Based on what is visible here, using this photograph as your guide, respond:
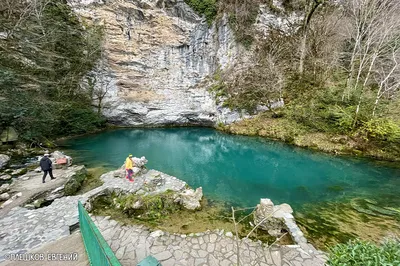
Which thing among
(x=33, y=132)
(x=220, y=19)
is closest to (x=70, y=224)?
(x=33, y=132)

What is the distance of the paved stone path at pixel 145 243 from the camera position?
418cm

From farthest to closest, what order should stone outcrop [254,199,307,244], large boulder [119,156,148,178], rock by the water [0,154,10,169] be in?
rock by the water [0,154,10,169] → large boulder [119,156,148,178] → stone outcrop [254,199,307,244]

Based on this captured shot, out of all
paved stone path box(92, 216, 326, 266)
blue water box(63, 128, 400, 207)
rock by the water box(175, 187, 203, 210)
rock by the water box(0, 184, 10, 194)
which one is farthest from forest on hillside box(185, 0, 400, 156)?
rock by the water box(0, 184, 10, 194)

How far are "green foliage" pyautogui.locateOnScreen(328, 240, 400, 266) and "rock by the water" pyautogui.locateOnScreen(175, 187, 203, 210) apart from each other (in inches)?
Answer: 174

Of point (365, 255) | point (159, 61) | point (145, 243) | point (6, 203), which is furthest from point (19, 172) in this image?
point (159, 61)

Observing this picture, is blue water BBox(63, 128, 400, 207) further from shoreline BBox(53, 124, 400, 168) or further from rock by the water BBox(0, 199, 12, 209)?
rock by the water BBox(0, 199, 12, 209)

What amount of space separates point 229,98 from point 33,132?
16371mm

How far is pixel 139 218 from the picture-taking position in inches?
228

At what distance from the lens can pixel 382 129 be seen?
11.5 meters

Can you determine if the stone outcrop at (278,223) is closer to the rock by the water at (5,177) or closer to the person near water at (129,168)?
the person near water at (129,168)

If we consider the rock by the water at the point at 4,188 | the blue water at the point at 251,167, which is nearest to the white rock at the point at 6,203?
the rock by the water at the point at 4,188

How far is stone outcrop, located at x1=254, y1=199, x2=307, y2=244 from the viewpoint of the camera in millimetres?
5015

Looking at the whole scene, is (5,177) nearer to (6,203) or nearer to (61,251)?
(6,203)

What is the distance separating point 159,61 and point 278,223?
66.6 ft
